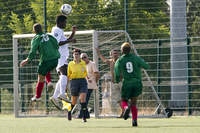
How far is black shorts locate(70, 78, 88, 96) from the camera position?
14855mm

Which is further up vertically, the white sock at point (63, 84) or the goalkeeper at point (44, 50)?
the goalkeeper at point (44, 50)

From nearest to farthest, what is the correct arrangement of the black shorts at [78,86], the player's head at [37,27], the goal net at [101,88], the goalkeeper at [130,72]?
the goalkeeper at [130,72] → the player's head at [37,27] → the black shorts at [78,86] → the goal net at [101,88]

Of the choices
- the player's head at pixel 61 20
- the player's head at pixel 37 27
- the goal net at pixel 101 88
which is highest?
the player's head at pixel 61 20

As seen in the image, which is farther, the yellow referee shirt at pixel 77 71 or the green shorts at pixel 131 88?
the yellow referee shirt at pixel 77 71

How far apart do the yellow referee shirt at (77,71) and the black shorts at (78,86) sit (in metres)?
0.09

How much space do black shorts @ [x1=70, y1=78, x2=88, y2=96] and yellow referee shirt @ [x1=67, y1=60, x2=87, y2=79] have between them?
0.29ft

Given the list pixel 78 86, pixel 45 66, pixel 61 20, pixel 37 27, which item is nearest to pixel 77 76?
pixel 78 86

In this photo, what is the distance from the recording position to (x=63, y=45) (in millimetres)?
14258

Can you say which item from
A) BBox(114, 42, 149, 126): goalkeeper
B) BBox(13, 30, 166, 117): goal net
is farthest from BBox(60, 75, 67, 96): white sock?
BBox(13, 30, 166, 117): goal net

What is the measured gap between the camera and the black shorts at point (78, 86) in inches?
585

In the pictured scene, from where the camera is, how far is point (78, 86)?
48.9ft

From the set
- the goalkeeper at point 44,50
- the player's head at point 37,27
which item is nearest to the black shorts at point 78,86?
the goalkeeper at point 44,50

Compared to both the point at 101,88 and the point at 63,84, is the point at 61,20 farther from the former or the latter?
the point at 101,88

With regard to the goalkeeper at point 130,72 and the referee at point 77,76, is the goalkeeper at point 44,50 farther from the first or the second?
the referee at point 77,76
